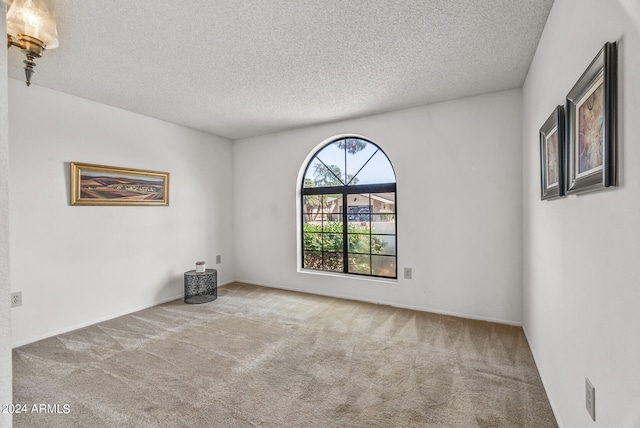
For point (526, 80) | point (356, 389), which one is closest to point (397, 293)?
point (356, 389)

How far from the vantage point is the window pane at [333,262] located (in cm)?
430

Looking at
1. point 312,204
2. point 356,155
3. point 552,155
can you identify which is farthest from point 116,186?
point 552,155

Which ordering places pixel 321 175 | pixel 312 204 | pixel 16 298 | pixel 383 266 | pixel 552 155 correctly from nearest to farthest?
1. pixel 552 155
2. pixel 16 298
3. pixel 383 266
4. pixel 321 175
5. pixel 312 204

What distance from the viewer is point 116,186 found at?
3.46 meters

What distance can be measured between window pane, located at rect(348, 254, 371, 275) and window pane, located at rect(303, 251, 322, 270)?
50cm

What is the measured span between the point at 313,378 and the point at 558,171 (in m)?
2.04

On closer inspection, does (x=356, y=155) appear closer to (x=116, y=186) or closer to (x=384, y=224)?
(x=384, y=224)

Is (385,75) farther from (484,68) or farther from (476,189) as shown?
(476,189)

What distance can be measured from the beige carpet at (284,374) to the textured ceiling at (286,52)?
7.95 feet

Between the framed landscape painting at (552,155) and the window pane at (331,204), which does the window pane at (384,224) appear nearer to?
the window pane at (331,204)

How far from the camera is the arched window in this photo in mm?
3938

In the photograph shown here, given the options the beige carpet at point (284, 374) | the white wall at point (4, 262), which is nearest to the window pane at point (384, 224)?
the beige carpet at point (284, 374)

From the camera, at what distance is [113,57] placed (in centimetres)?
237

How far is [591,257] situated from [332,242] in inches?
129
